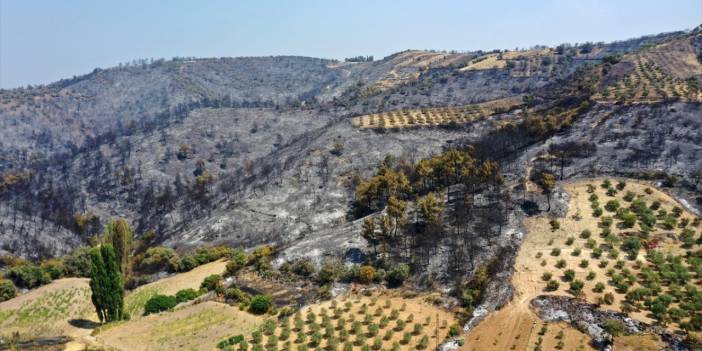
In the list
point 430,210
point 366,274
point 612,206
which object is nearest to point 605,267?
point 612,206

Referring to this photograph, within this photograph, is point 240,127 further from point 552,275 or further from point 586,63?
point 552,275

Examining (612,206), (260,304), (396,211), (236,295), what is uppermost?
(396,211)

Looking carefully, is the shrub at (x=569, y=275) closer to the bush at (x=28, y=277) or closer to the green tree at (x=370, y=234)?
→ the green tree at (x=370, y=234)

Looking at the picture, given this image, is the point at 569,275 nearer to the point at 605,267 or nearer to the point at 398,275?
the point at 605,267

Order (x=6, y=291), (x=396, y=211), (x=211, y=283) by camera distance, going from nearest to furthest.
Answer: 1. (x=211, y=283)
2. (x=396, y=211)
3. (x=6, y=291)

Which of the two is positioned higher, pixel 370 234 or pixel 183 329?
pixel 370 234

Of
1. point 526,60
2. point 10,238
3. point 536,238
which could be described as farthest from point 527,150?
point 526,60

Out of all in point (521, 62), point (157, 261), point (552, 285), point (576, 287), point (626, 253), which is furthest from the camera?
point (521, 62)

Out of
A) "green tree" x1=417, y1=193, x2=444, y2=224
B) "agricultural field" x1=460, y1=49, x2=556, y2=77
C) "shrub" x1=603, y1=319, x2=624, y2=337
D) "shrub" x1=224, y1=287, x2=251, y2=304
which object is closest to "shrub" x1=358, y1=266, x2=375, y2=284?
"green tree" x1=417, y1=193, x2=444, y2=224

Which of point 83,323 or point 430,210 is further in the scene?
point 430,210
